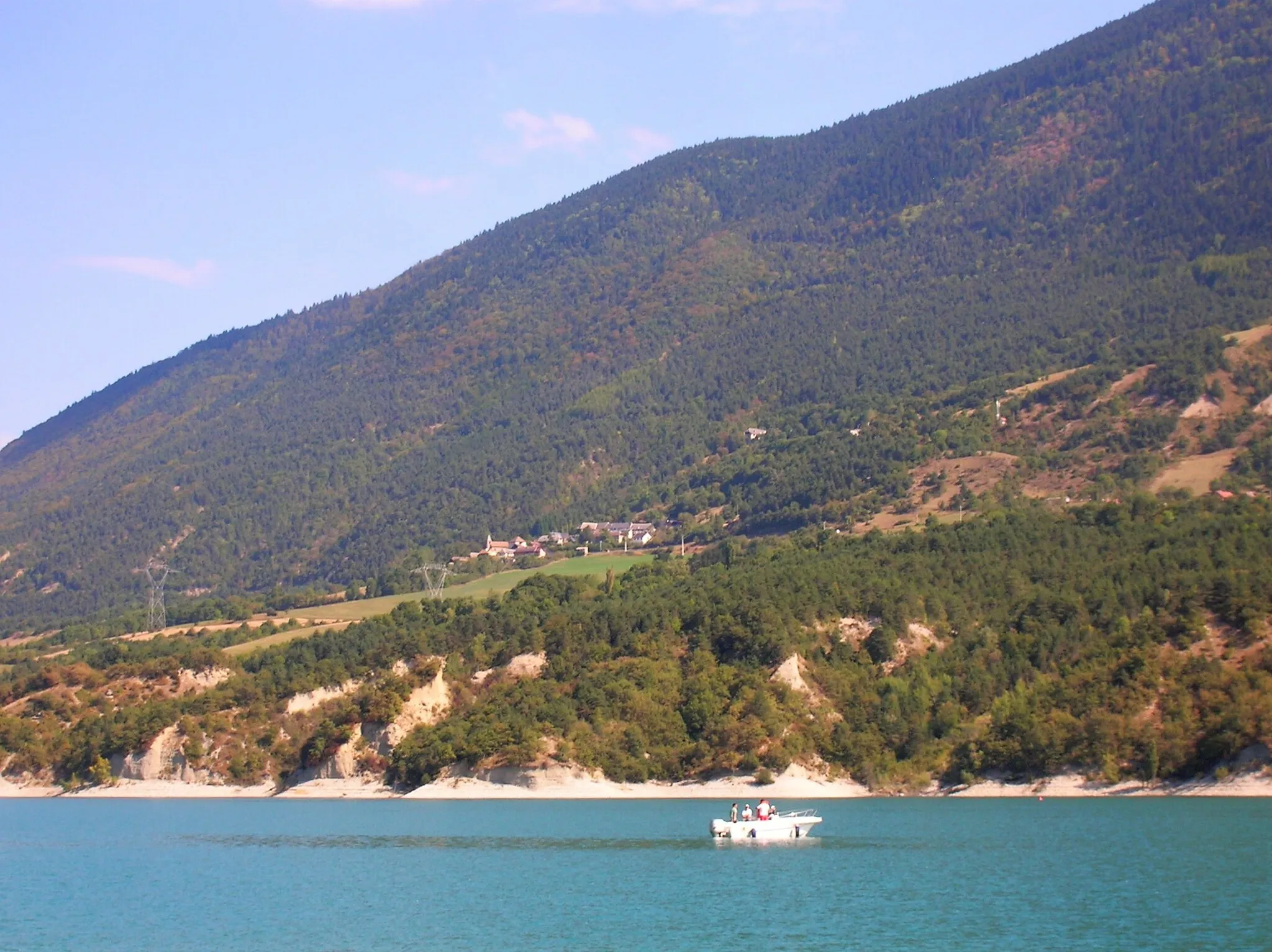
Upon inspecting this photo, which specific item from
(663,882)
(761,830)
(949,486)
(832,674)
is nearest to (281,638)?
(832,674)

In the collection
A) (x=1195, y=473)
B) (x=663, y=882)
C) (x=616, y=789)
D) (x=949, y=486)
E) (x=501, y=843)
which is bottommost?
(x=616, y=789)

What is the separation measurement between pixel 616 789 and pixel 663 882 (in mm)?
47393

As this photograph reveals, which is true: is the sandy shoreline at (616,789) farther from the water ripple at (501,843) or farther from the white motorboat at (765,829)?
the water ripple at (501,843)

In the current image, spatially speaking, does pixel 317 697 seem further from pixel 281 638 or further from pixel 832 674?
pixel 832 674

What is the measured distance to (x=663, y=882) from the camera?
74000mm

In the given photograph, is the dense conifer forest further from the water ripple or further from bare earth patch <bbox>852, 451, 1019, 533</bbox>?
the water ripple

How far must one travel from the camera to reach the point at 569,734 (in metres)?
123

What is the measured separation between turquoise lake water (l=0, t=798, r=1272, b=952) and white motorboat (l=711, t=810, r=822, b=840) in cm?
166

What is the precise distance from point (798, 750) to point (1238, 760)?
1097 inches

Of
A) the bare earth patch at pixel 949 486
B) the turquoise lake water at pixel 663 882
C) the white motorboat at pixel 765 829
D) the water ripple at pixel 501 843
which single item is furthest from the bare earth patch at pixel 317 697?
the bare earth patch at pixel 949 486

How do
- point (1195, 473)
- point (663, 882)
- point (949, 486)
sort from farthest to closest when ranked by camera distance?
point (949, 486)
point (1195, 473)
point (663, 882)

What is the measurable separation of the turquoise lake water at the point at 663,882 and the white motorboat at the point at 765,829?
5.45 ft

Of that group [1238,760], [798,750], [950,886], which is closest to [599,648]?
[798,750]

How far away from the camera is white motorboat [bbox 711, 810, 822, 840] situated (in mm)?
90875
